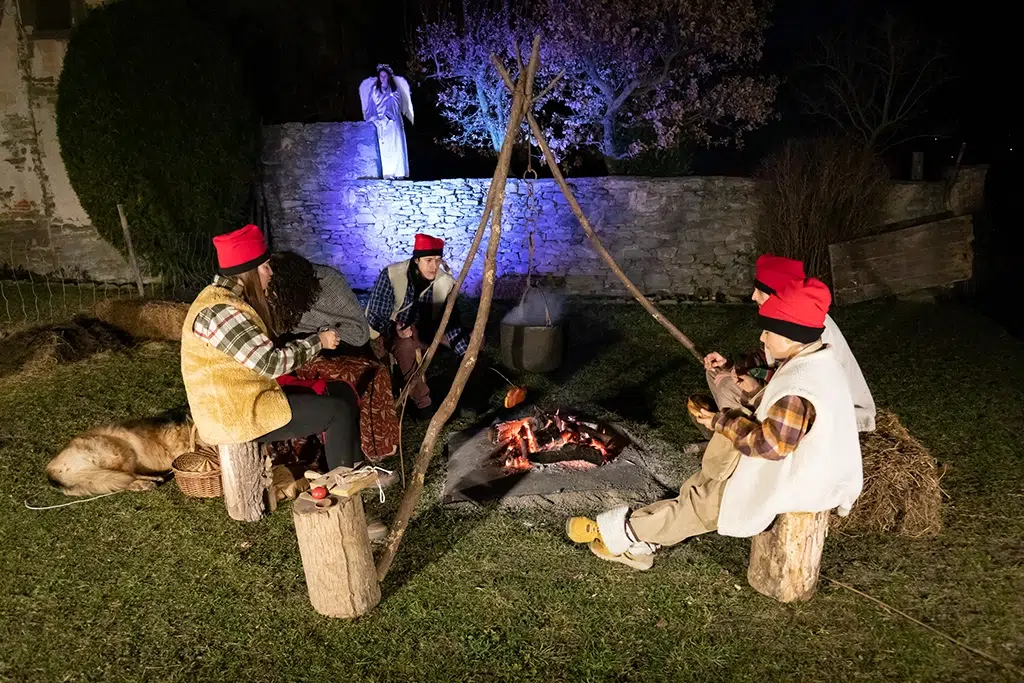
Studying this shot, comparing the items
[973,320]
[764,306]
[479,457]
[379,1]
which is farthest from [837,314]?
[379,1]

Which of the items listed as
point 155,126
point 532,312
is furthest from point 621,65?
point 155,126

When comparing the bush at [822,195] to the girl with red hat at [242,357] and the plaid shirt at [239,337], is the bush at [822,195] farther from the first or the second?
the plaid shirt at [239,337]

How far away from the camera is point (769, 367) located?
4.29 m

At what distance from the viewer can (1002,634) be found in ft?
11.9

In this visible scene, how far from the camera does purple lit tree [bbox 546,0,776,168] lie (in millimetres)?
11383

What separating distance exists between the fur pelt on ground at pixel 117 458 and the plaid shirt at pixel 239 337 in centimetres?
188

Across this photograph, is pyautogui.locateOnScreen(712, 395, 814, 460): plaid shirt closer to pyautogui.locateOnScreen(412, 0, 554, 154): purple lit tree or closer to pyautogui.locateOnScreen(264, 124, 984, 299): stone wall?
pyautogui.locateOnScreen(264, 124, 984, 299): stone wall

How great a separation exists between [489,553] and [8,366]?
598 cm

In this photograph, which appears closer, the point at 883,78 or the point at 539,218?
the point at 539,218

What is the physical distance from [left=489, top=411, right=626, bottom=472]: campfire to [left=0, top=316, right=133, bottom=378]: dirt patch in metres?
4.95

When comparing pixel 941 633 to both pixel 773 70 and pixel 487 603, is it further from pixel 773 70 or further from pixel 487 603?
pixel 773 70

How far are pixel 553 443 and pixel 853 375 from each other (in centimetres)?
→ 230

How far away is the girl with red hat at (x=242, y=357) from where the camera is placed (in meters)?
3.88

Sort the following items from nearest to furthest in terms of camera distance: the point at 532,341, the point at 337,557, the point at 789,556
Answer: the point at 337,557
the point at 789,556
the point at 532,341
